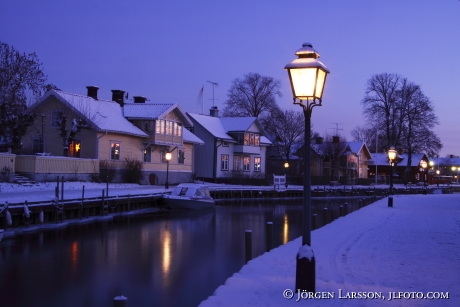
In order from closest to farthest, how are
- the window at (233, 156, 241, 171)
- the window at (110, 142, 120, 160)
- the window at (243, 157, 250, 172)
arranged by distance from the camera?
the window at (110, 142, 120, 160)
the window at (233, 156, 241, 171)
the window at (243, 157, 250, 172)

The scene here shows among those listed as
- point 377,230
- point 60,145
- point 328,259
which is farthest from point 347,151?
point 328,259

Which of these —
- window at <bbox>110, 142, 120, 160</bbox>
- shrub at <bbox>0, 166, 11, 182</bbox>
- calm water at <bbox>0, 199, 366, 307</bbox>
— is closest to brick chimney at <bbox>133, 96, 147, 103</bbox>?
window at <bbox>110, 142, 120, 160</bbox>

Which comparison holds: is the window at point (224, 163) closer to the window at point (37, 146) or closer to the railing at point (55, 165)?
the railing at point (55, 165)

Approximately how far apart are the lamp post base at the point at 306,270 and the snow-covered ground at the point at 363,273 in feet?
0.51

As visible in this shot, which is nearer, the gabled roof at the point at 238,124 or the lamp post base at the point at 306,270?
the lamp post base at the point at 306,270

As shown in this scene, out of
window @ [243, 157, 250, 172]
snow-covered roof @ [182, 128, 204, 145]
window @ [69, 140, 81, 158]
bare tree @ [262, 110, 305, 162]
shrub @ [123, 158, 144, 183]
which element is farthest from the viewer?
bare tree @ [262, 110, 305, 162]

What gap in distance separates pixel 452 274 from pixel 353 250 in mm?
3717

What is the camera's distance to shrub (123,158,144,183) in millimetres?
45844

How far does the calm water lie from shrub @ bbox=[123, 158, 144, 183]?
1708 centimetres

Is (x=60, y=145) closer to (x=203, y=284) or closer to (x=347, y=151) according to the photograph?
(x=203, y=284)

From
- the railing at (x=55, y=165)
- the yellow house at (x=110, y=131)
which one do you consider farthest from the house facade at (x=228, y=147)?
the railing at (x=55, y=165)

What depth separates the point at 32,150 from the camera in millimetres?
45812

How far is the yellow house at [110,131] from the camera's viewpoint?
1737 inches

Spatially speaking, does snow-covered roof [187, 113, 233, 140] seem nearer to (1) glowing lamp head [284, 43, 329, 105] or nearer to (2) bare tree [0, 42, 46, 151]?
(2) bare tree [0, 42, 46, 151]
